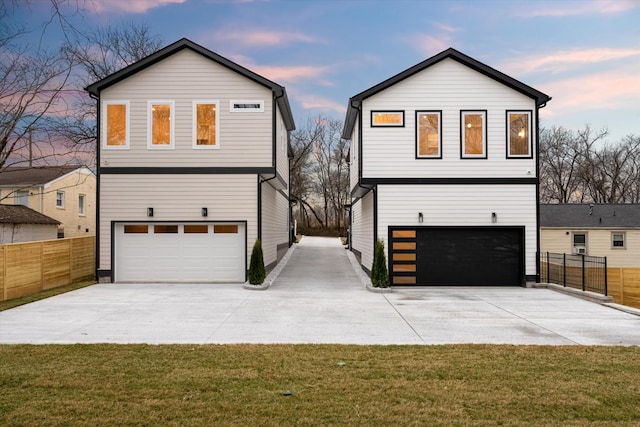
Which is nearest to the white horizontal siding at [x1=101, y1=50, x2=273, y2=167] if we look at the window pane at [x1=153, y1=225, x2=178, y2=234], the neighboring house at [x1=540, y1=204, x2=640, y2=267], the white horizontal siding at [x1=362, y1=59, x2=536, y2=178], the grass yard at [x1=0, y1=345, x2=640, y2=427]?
the window pane at [x1=153, y1=225, x2=178, y2=234]

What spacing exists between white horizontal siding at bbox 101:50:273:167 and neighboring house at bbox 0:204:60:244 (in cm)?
1192

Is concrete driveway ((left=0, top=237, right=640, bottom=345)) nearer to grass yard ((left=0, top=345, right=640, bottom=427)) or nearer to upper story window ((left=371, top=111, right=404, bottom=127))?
grass yard ((left=0, top=345, right=640, bottom=427))

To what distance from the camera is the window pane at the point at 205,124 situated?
1373cm

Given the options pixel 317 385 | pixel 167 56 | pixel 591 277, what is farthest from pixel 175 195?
pixel 591 277

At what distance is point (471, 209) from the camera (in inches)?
524

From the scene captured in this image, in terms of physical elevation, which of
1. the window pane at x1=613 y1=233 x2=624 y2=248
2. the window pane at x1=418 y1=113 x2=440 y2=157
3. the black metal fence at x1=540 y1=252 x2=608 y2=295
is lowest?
the black metal fence at x1=540 y1=252 x2=608 y2=295

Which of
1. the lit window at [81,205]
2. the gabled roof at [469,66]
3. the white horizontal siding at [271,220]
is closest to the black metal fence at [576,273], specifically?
the gabled roof at [469,66]

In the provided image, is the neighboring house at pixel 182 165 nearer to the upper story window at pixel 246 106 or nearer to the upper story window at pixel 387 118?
the upper story window at pixel 246 106

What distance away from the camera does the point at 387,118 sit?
13469mm

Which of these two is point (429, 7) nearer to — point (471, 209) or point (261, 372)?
point (471, 209)

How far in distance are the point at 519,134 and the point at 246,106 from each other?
9.05m

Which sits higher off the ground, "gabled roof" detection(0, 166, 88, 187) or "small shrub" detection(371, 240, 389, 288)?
"gabled roof" detection(0, 166, 88, 187)

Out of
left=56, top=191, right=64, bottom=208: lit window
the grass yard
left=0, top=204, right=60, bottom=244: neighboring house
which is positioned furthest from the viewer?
left=56, top=191, right=64, bottom=208: lit window

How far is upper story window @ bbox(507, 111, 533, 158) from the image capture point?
1341 centimetres
